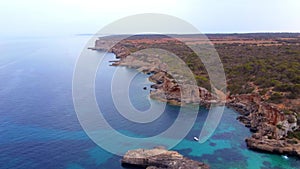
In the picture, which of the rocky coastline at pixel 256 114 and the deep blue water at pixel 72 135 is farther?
the rocky coastline at pixel 256 114

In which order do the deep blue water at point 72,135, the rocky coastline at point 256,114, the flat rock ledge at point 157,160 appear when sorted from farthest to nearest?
the rocky coastline at point 256,114 → the deep blue water at point 72,135 → the flat rock ledge at point 157,160

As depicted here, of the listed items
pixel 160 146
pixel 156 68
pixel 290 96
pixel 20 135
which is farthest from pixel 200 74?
pixel 20 135

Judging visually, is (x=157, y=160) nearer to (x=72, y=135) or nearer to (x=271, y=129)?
(x=72, y=135)

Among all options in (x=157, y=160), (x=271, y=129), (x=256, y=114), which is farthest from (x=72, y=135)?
(x=256, y=114)

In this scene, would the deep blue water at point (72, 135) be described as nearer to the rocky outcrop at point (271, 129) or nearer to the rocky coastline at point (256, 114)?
the rocky outcrop at point (271, 129)

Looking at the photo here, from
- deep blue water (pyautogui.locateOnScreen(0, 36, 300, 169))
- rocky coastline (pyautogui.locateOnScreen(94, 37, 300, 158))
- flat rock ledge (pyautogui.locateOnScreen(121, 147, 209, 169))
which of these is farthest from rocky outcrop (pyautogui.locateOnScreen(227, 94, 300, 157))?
flat rock ledge (pyautogui.locateOnScreen(121, 147, 209, 169))

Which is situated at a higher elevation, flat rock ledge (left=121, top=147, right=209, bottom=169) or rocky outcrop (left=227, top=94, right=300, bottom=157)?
rocky outcrop (left=227, top=94, right=300, bottom=157)

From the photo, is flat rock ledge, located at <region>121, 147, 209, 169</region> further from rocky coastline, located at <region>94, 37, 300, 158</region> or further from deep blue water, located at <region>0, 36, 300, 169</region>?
rocky coastline, located at <region>94, 37, 300, 158</region>

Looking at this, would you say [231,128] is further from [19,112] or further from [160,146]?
[19,112]

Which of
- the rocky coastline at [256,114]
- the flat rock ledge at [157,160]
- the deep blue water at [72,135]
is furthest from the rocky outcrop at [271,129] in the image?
the flat rock ledge at [157,160]

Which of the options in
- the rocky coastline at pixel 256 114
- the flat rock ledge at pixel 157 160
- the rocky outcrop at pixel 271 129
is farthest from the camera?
the rocky coastline at pixel 256 114
